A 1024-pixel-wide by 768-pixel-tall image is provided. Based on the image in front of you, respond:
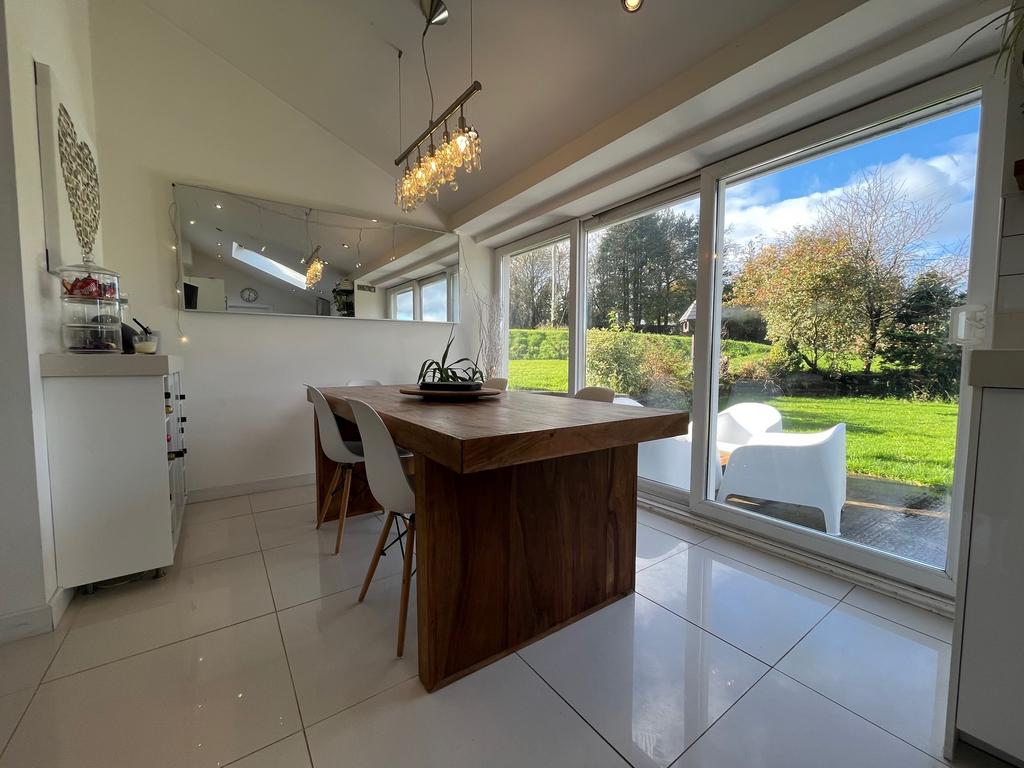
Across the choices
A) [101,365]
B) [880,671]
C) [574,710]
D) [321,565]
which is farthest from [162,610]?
[880,671]

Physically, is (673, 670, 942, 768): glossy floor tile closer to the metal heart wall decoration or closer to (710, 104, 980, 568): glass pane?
(710, 104, 980, 568): glass pane

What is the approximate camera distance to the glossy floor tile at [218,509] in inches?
103

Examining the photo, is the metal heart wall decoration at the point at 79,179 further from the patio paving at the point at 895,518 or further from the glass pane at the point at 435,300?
the patio paving at the point at 895,518

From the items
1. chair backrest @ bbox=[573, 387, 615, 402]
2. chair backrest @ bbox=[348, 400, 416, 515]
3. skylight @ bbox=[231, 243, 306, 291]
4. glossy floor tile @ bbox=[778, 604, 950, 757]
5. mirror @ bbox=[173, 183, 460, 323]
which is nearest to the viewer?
glossy floor tile @ bbox=[778, 604, 950, 757]

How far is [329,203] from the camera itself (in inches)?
134

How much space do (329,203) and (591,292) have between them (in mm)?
2307

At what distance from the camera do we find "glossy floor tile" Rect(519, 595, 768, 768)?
44.8 inches

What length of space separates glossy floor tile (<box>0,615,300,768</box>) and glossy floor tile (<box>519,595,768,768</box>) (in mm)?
825

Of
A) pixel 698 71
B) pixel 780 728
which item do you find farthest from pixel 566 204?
pixel 780 728

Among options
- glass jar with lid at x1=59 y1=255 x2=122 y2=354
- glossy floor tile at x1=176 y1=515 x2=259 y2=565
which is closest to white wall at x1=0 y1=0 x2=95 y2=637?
glass jar with lid at x1=59 y1=255 x2=122 y2=354

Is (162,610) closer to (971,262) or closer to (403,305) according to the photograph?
(403,305)

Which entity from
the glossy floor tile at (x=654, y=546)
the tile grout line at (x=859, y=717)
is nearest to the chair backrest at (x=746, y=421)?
the glossy floor tile at (x=654, y=546)

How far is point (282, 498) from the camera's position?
299 centimetres

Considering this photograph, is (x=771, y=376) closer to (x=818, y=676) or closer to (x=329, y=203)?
(x=818, y=676)
